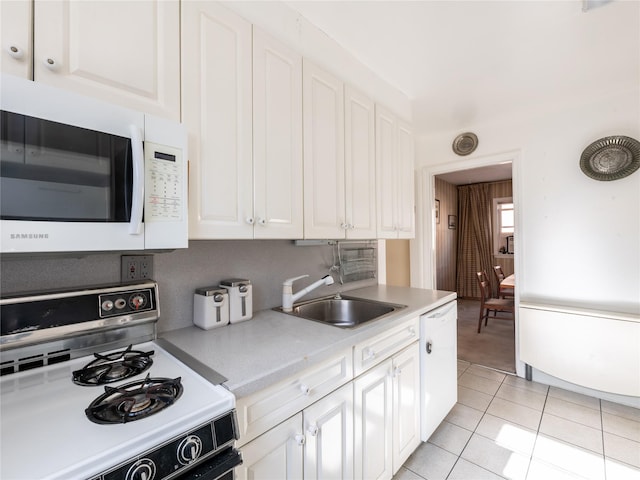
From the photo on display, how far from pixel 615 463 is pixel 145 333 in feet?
8.45

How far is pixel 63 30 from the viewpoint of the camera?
79 centimetres

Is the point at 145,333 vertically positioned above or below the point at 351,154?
Answer: below

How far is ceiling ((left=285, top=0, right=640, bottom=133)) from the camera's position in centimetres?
144

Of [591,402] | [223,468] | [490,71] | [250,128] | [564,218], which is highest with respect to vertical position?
[490,71]

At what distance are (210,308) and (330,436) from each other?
27.5 inches

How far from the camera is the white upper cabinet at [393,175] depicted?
196 centimetres

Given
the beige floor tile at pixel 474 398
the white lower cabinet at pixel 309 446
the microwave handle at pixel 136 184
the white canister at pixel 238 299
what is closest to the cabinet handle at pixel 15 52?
the microwave handle at pixel 136 184

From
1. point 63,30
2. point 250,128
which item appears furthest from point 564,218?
point 63,30

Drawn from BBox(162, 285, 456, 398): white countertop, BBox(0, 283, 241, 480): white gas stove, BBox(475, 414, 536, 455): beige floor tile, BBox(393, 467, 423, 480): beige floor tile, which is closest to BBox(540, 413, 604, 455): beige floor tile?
BBox(475, 414, 536, 455): beige floor tile

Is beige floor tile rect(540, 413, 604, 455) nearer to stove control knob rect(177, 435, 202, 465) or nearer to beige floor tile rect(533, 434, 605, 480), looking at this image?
beige floor tile rect(533, 434, 605, 480)

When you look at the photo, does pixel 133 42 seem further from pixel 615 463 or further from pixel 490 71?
pixel 615 463

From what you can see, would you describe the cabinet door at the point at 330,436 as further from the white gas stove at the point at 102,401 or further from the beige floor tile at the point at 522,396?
the beige floor tile at the point at 522,396

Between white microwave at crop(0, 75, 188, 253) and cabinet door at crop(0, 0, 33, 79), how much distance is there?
8 cm

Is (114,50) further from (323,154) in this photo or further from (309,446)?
(309,446)
